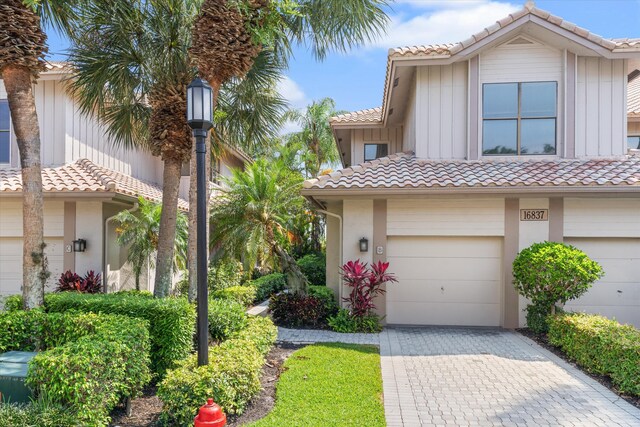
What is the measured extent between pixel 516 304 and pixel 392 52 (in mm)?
7109

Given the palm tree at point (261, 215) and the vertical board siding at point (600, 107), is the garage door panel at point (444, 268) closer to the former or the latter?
the palm tree at point (261, 215)

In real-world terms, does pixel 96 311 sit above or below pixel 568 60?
below

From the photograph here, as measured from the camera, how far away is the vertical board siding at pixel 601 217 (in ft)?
30.5

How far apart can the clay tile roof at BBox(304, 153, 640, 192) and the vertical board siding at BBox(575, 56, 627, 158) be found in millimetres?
467

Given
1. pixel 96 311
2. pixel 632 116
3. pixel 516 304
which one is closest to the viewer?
pixel 96 311

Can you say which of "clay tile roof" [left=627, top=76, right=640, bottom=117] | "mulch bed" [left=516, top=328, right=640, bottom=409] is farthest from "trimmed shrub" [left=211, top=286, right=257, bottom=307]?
"clay tile roof" [left=627, top=76, right=640, bottom=117]

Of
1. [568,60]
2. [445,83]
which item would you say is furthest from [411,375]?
[568,60]

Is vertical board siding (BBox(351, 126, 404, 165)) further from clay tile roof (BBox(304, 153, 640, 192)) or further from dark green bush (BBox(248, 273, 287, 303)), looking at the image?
dark green bush (BBox(248, 273, 287, 303))

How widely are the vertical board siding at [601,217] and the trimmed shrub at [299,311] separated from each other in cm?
623

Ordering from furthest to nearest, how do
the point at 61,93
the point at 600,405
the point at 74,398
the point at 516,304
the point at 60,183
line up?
the point at 61,93 → the point at 60,183 → the point at 516,304 → the point at 600,405 → the point at 74,398

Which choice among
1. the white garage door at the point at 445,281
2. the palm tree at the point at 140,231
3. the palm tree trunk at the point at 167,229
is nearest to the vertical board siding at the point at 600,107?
the white garage door at the point at 445,281

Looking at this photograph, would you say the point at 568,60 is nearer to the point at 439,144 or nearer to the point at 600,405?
the point at 439,144

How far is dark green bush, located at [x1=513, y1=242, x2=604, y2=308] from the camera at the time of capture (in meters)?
8.02

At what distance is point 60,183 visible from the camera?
1019 cm
